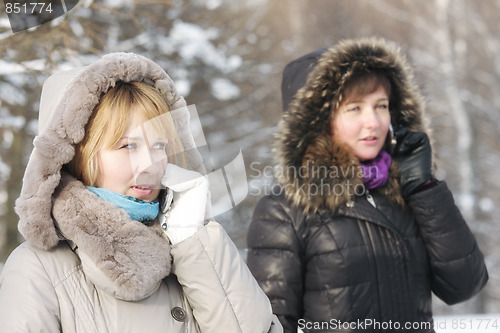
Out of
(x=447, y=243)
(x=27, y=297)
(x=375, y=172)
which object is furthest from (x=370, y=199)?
(x=27, y=297)

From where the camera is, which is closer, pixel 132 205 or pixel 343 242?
pixel 132 205

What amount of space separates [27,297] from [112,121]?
1.74 feet

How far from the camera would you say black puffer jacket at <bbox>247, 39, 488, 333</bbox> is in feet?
7.64

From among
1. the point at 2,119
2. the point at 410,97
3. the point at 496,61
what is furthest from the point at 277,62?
the point at 410,97

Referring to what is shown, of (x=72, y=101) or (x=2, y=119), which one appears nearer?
(x=72, y=101)

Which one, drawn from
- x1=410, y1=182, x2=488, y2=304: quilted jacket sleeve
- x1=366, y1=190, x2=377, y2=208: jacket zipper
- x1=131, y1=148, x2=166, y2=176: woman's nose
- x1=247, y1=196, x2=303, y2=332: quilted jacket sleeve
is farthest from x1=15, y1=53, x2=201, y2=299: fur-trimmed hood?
x1=410, y1=182, x2=488, y2=304: quilted jacket sleeve

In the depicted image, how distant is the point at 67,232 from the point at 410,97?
6.57ft

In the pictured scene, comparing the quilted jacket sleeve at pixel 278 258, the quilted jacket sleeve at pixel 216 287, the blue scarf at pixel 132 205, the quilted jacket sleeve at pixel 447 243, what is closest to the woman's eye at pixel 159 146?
the blue scarf at pixel 132 205

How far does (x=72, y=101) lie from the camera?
1505mm

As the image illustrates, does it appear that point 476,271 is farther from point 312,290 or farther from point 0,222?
point 0,222

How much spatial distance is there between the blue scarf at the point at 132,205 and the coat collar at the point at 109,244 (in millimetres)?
27

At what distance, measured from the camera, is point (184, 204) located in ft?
5.47

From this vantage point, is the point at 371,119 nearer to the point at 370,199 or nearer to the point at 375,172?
the point at 375,172

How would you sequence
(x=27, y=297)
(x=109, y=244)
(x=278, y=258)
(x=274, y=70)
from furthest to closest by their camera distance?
(x=274, y=70) → (x=278, y=258) → (x=109, y=244) → (x=27, y=297)
